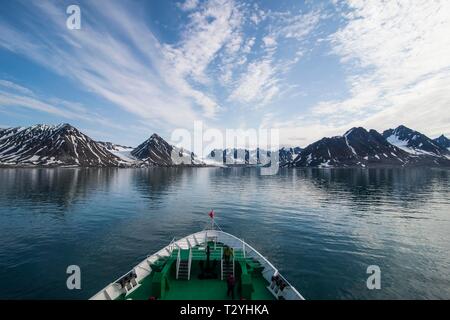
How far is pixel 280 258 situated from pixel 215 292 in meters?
15.2

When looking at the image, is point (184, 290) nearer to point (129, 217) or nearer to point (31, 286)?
point (31, 286)

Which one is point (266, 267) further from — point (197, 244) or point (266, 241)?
point (266, 241)

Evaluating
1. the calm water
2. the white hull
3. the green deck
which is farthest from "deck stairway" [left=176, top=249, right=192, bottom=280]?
the calm water

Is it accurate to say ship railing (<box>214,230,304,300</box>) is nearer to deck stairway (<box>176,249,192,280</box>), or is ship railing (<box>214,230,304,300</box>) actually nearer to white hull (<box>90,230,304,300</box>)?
white hull (<box>90,230,304,300</box>)

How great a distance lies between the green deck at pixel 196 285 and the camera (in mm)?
18594

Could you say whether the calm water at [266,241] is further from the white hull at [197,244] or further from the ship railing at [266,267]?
the white hull at [197,244]

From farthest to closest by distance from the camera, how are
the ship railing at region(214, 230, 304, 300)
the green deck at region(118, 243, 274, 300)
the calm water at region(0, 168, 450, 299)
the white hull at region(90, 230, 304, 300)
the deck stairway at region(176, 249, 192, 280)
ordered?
the calm water at region(0, 168, 450, 299) → the deck stairway at region(176, 249, 192, 280) → the green deck at region(118, 243, 274, 300) → the ship railing at region(214, 230, 304, 300) → the white hull at region(90, 230, 304, 300)

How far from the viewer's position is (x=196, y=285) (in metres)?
20.8

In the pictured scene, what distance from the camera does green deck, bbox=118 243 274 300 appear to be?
61.0 feet

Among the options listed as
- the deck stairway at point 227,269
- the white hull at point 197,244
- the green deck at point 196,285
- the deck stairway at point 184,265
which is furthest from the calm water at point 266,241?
the deck stairway at point 184,265

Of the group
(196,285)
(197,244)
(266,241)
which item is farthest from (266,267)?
(266,241)

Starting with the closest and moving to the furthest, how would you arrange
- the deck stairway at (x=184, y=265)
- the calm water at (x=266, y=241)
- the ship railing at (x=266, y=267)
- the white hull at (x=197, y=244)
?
the white hull at (x=197, y=244), the ship railing at (x=266, y=267), the deck stairway at (x=184, y=265), the calm water at (x=266, y=241)

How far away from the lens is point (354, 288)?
24.8 meters
